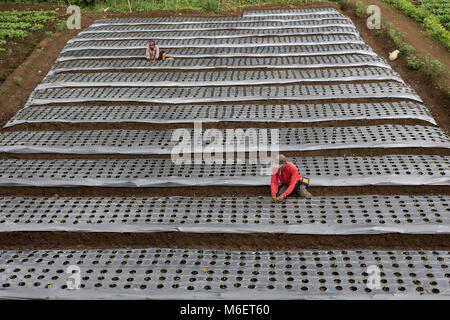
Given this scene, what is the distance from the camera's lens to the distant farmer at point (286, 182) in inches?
194

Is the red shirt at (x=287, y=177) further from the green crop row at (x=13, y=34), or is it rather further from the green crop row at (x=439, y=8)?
the green crop row at (x=439, y=8)

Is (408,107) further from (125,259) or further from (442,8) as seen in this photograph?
(442,8)

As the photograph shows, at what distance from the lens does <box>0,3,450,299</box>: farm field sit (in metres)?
4.08

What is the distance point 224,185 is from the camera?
5758 mm

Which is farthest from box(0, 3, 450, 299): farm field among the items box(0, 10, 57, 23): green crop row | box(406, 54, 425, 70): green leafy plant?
box(0, 10, 57, 23): green crop row

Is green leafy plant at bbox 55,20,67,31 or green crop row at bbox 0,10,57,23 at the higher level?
green crop row at bbox 0,10,57,23

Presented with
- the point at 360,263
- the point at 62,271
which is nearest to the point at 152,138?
the point at 62,271

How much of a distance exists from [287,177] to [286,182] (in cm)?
11

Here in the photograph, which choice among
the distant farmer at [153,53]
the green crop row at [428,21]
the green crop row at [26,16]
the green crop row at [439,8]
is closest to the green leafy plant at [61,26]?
the green crop row at [26,16]

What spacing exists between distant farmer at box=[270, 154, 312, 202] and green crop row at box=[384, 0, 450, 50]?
9321 mm

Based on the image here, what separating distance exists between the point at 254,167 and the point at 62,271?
3.28 m

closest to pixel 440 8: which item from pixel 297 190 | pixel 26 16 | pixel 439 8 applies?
pixel 439 8

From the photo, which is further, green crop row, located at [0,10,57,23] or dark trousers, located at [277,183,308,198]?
green crop row, located at [0,10,57,23]

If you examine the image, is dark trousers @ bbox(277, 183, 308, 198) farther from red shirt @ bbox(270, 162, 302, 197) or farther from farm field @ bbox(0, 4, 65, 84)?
farm field @ bbox(0, 4, 65, 84)
